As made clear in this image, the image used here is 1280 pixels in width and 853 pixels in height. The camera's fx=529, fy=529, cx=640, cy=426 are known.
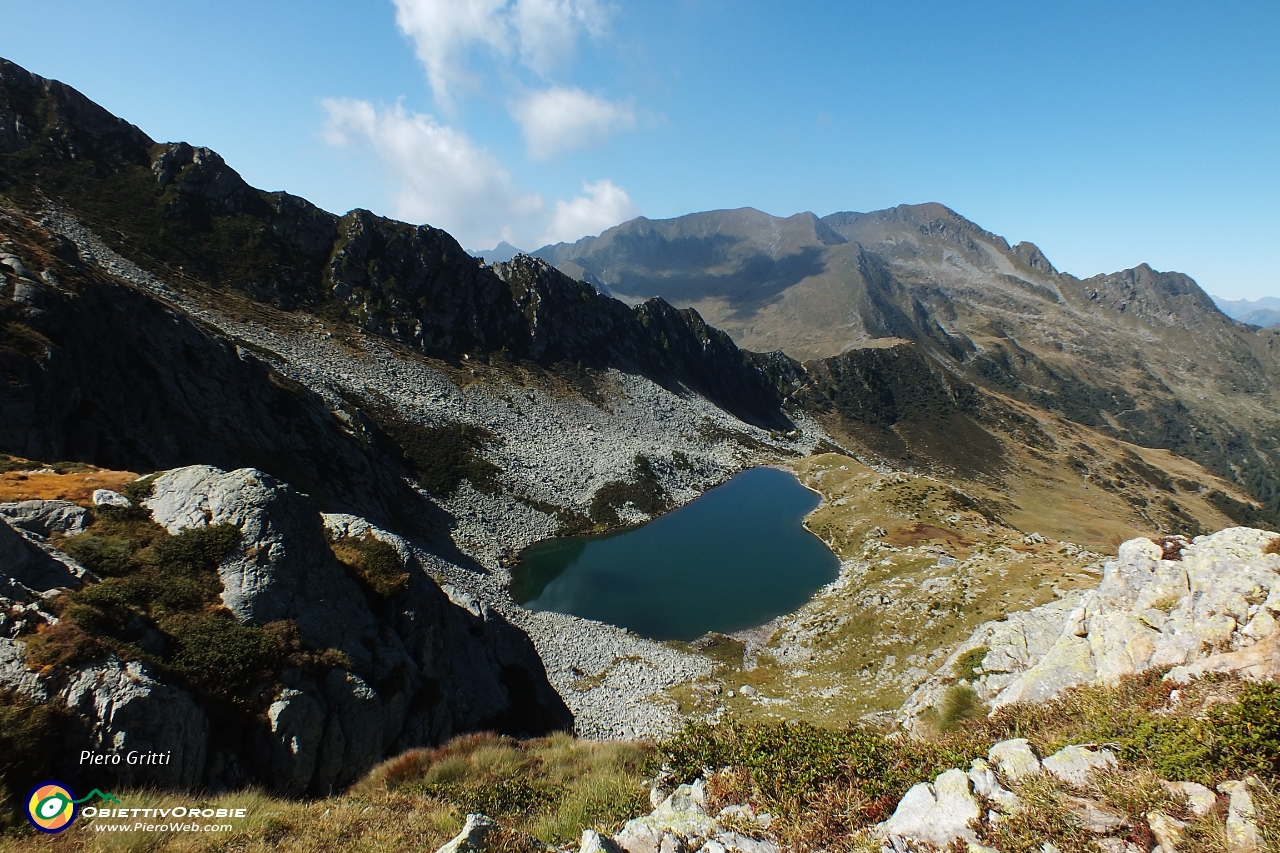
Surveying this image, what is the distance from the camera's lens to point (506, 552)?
61156 millimetres

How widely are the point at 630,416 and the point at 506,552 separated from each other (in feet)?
177

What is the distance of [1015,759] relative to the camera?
323 inches

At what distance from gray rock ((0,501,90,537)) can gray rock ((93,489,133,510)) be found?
0.60 m

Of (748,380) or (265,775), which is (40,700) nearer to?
(265,775)

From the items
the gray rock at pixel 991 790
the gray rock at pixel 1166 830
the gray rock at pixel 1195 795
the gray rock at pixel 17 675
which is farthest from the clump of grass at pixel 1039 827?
the gray rock at pixel 17 675

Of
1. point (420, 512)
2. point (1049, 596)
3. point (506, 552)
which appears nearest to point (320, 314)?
point (420, 512)

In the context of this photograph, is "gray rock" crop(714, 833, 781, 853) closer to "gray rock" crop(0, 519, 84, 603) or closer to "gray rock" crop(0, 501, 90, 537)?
"gray rock" crop(0, 519, 84, 603)

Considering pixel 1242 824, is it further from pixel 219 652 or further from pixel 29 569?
pixel 29 569

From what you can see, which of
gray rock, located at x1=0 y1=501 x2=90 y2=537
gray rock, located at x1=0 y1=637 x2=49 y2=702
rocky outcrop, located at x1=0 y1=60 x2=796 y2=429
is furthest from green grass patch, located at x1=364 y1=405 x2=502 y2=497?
gray rock, located at x1=0 y1=637 x2=49 y2=702

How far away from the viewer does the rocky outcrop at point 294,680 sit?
1148 cm

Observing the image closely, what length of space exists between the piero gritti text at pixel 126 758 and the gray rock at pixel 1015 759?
16.5 m

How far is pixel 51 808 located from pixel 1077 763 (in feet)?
52.9

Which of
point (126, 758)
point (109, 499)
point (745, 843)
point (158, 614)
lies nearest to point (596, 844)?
point (745, 843)

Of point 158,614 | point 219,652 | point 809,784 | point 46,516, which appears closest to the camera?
point 809,784
